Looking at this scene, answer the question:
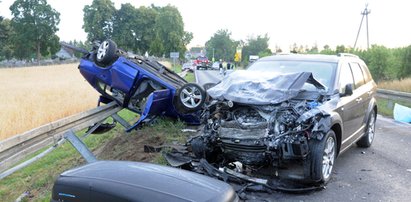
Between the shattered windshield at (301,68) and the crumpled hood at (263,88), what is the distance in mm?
258

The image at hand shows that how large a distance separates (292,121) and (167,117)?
3.89 metres

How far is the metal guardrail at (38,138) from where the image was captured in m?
5.22

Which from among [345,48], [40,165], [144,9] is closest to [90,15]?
[144,9]

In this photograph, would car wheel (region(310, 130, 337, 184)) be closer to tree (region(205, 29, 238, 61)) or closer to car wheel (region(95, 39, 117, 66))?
car wheel (region(95, 39, 117, 66))

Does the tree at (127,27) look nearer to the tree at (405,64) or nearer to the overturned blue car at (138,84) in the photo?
the tree at (405,64)

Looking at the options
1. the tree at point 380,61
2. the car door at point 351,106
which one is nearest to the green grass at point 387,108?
the car door at point 351,106

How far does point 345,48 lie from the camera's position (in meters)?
32.1

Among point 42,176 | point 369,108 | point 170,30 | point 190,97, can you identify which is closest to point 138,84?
point 190,97

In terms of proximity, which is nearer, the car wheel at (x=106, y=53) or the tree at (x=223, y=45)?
the car wheel at (x=106, y=53)

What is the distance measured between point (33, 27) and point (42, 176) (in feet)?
272

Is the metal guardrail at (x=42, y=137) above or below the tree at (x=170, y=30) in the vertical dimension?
below

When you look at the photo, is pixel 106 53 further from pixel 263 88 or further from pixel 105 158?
pixel 263 88

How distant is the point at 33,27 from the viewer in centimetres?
8200

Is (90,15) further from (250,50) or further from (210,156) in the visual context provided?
(210,156)
